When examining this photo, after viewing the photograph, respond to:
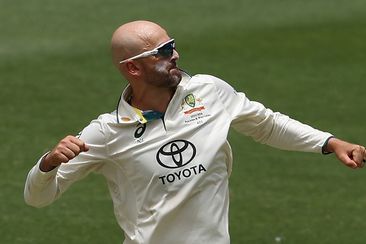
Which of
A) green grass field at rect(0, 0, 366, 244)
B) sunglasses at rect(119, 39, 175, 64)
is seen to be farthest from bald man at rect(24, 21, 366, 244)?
green grass field at rect(0, 0, 366, 244)

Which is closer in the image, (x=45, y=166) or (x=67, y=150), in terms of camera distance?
(x=67, y=150)

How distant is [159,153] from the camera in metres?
6.17

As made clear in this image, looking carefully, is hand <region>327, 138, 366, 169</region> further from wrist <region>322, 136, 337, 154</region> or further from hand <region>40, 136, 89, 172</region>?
hand <region>40, 136, 89, 172</region>

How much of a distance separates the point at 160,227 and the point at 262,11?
11.3 metres

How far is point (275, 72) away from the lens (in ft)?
48.2

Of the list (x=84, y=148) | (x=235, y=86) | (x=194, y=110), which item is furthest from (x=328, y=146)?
(x=235, y=86)

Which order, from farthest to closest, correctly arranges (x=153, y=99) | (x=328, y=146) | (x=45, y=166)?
(x=328, y=146) < (x=153, y=99) < (x=45, y=166)

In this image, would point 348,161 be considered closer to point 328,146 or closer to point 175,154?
point 328,146

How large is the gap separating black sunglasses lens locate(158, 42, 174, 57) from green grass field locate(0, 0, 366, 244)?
3.65m

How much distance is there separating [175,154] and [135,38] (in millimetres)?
631

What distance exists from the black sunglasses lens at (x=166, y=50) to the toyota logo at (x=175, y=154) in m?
0.45

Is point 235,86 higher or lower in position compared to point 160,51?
lower

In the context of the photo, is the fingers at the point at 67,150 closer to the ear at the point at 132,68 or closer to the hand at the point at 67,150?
the hand at the point at 67,150

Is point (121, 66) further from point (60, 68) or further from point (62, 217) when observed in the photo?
point (60, 68)
